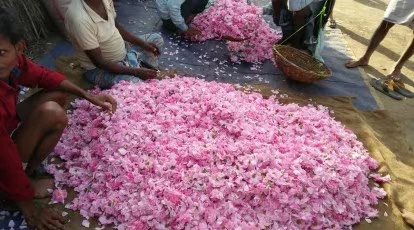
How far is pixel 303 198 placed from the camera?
247 cm

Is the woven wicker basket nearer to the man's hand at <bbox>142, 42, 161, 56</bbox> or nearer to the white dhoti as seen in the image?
the white dhoti

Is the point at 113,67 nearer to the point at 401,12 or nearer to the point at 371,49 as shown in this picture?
the point at 371,49

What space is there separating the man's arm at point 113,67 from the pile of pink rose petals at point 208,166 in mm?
219

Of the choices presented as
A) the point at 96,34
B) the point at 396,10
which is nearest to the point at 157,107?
the point at 96,34

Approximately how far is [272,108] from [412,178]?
4.17 feet

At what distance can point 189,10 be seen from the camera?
4617 mm

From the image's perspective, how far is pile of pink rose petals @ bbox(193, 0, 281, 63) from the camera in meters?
4.41

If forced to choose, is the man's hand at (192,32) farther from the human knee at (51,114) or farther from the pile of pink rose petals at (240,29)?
the human knee at (51,114)

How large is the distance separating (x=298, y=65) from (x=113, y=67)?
1.96 meters

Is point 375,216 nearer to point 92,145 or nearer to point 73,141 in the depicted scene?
point 92,145

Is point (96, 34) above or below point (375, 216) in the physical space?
above

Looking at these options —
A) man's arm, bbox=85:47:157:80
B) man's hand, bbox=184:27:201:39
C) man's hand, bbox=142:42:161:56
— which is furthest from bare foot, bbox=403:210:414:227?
man's hand, bbox=184:27:201:39

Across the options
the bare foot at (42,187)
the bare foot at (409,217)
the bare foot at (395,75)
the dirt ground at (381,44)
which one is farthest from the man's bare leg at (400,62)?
the bare foot at (42,187)

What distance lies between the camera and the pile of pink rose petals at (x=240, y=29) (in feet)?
14.5
